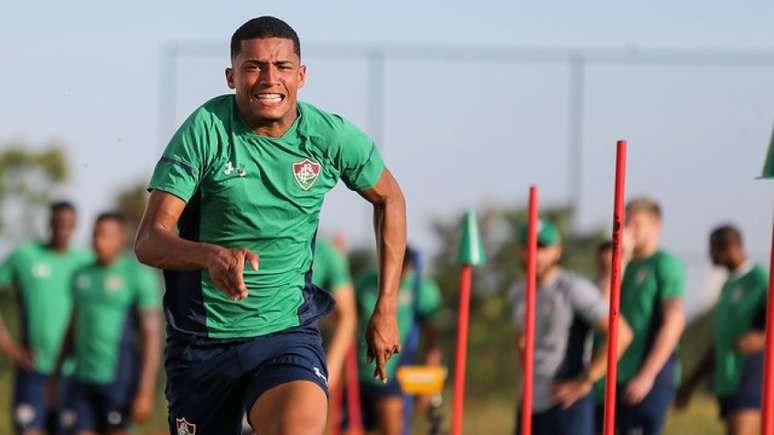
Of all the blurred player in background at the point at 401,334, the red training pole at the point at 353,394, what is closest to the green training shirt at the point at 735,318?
the blurred player in background at the point at 401,334

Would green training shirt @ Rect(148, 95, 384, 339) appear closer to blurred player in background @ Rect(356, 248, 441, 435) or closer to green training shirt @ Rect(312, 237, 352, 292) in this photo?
green training shirt @ Rect(312, 237, 352, 292)

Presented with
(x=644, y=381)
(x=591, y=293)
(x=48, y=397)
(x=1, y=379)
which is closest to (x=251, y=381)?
(x=591, y=293)

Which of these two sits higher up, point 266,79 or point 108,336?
point 266,79

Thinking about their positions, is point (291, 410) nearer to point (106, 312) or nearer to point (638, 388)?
point (638, 388)

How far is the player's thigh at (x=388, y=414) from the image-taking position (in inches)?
524

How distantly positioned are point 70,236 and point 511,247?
7344 millimetres

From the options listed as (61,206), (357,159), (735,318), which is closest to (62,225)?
(61,206)

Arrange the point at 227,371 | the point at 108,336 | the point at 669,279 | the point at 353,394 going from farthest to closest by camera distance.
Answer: the point at 353,394
the point at 108,336
the point at 669,279
the point at 227,371

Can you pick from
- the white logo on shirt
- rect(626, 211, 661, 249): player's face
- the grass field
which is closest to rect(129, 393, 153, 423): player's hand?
rect(626, 211, 661, 249): player's face

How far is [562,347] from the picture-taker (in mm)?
9266

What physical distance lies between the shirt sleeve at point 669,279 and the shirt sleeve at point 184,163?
4.78 metres

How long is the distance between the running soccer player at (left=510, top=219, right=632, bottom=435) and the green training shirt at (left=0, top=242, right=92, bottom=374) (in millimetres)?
4972

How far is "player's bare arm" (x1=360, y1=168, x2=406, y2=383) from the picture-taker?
612 cm

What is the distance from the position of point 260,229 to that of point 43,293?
7479 mm
